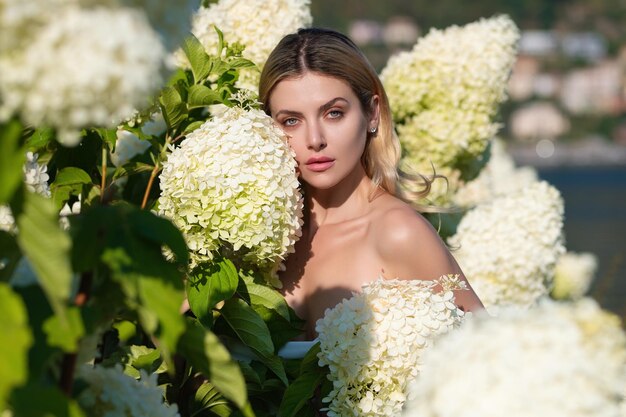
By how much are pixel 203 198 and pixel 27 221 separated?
1204mm

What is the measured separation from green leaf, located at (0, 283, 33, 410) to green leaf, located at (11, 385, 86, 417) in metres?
0.02

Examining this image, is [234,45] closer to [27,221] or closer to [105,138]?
[105,138]

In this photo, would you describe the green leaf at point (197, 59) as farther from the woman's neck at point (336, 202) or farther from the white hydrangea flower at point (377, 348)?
the white hydrangea flower at point (377, 348)

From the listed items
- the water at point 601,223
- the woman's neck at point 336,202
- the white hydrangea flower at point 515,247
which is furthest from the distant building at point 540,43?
the woman's neck at point 336,202

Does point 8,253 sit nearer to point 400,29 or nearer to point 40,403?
point 40,403

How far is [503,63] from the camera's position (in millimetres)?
3984

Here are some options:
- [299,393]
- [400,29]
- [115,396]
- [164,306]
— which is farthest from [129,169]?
[400,29]

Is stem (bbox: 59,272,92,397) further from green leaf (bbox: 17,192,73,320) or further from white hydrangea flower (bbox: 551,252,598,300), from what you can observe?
white hydrangea flower (bbox: 551,252,598,300)

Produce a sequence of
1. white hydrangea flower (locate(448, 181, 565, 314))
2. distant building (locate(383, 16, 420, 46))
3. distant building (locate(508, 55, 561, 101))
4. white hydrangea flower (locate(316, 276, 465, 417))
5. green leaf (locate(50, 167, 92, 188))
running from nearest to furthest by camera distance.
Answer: white hydrangea flower (locate(316, 276, 465, 417)) < green leaf (locate(50, 167, 92, 188)) < white hydrangea flower (locate(448, 181, 565, 314)) < distant building (locate(383, 16, 420, 46)) < distant building (locate(508, 55, 561, 101))

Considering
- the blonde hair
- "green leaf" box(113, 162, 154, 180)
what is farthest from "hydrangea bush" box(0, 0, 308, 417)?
the blonde hair

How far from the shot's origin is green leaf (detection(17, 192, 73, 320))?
3.64 feet

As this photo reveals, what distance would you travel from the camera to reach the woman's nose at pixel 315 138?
9.11 ft

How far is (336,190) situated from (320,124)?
1.03ft

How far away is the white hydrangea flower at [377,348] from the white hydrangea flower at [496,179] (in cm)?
243
